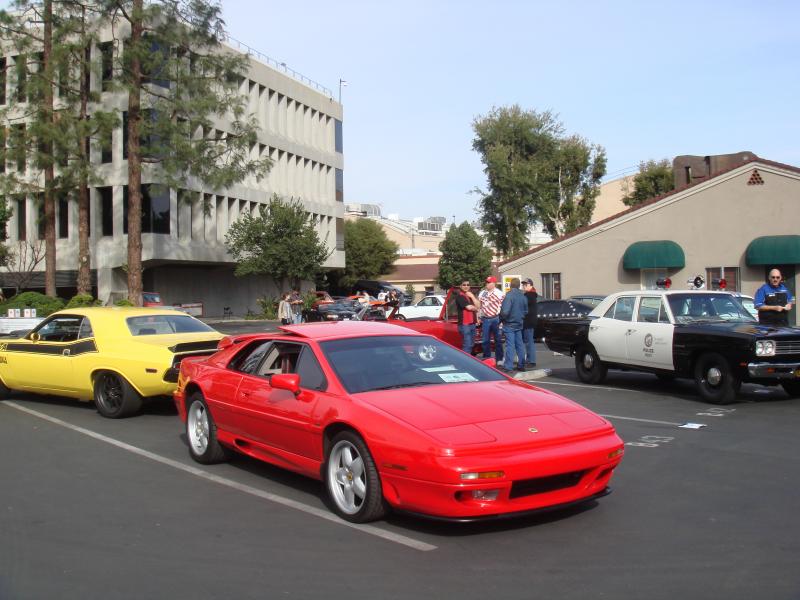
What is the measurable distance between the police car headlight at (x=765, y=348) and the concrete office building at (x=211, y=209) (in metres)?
23.5

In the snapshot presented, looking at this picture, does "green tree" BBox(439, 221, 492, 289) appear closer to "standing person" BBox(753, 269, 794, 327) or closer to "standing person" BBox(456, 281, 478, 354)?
"standing person" BBox(456, 281, 478, 354)

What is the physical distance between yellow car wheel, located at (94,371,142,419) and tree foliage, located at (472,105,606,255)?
47216 mm

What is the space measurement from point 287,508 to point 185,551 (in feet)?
3.63

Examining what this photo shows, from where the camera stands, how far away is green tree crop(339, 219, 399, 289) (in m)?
74.1

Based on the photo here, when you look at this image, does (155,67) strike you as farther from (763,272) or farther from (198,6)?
(763,272)

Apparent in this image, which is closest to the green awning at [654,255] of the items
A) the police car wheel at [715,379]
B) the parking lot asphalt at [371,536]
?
the police car wheel at [715,379]

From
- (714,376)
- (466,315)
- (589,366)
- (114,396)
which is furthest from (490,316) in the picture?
(114,396)

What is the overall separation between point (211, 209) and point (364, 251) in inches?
1451

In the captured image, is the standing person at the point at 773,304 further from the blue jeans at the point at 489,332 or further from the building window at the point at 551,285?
the building window at the point at 551,285

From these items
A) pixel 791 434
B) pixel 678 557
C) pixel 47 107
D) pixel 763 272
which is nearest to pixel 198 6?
pixel 47 107

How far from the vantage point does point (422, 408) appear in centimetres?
545

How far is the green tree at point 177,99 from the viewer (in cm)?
2655

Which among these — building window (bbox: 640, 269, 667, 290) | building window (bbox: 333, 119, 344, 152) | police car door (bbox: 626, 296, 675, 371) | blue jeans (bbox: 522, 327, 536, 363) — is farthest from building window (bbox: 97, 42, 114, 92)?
building window (bbox: 333, 119, 344, 152)

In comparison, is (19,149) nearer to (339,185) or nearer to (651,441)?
(651,441)
